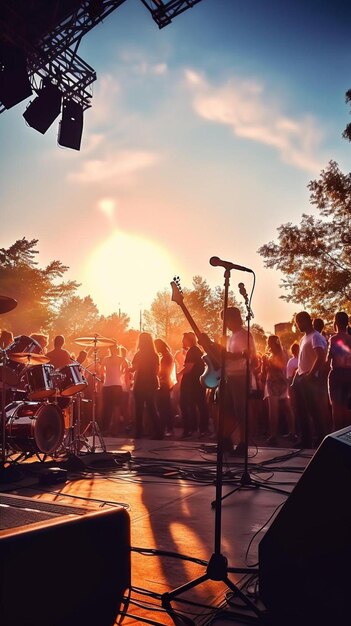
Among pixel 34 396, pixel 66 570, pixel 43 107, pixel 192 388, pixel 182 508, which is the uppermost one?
pixel 43 107

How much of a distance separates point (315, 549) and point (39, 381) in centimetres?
536

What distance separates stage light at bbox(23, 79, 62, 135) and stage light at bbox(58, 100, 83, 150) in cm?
26

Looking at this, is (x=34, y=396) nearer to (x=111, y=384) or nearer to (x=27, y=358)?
(x=27, y=358)

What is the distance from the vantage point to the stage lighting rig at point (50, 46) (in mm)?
8273

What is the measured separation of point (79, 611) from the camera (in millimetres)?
1602

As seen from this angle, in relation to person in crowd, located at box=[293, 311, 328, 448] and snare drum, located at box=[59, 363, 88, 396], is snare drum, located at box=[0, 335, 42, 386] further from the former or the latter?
person in crowd, located at box=[293, 311, 328, 448]

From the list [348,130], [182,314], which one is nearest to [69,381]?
[348,130]

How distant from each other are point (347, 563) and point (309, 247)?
18.2 meters

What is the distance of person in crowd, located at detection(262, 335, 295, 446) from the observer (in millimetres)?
8844

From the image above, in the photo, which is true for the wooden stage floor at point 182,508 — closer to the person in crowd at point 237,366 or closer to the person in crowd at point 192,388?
the person in crowd at point 237,366

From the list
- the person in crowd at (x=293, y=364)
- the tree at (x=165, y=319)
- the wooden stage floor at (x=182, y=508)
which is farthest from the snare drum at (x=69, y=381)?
the tree at (x=165, y=319)

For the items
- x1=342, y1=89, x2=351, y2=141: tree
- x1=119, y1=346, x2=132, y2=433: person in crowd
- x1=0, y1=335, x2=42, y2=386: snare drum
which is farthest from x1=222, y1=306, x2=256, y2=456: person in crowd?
x1=342, y1=89, x2=351, y2=141: tree

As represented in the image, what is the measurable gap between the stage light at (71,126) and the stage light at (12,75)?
0.92m

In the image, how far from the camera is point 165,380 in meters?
9.70
